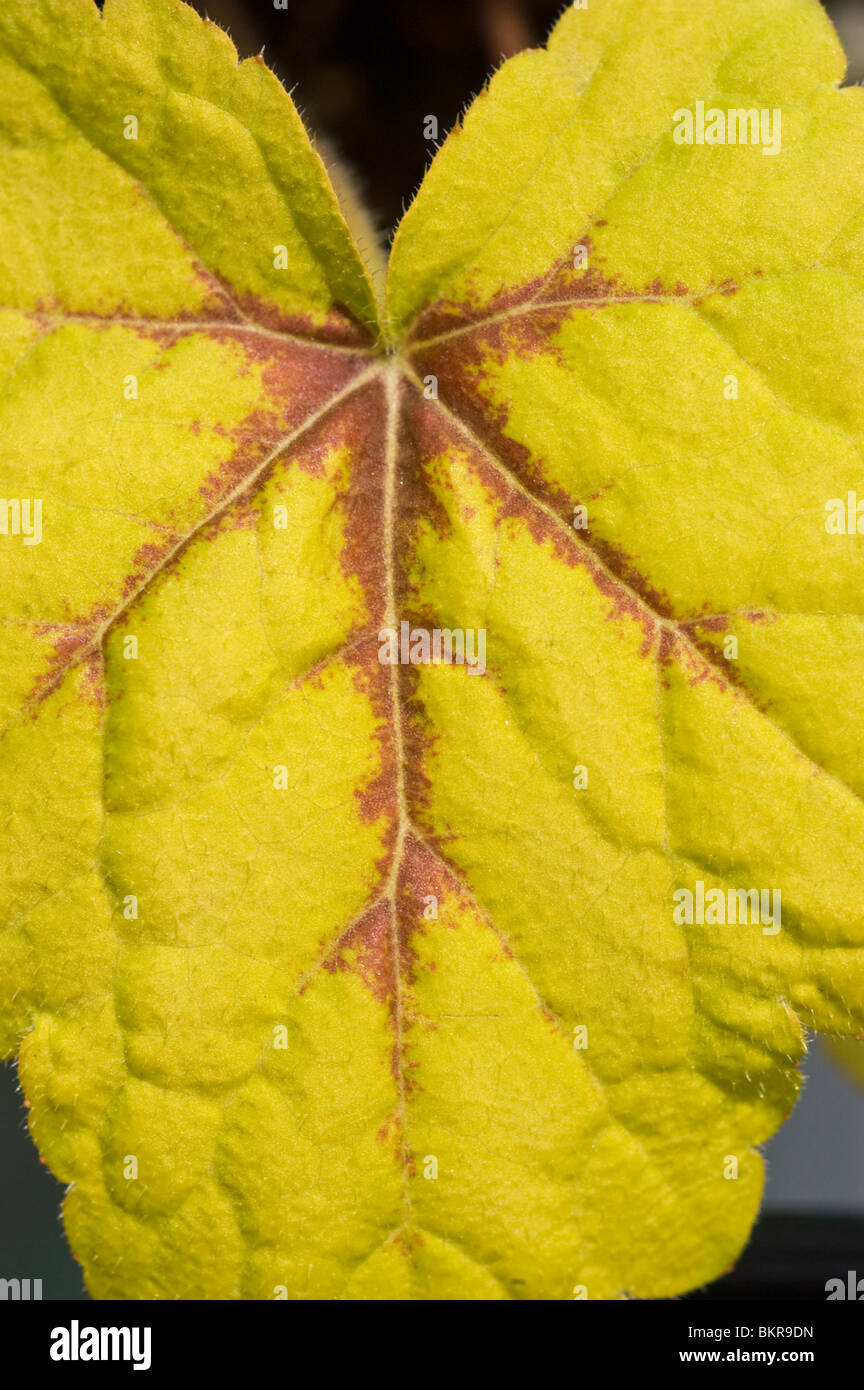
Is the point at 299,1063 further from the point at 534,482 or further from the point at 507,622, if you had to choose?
the point at 534,482

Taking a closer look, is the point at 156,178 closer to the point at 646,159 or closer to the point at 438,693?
the point at 646,159

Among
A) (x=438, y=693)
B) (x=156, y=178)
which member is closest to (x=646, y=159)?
(x=156, y=178)

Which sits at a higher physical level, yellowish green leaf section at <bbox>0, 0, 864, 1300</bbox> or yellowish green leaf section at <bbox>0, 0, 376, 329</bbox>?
yellowish green leaf section at <bbox>0, 0, 376, 329</bbox>

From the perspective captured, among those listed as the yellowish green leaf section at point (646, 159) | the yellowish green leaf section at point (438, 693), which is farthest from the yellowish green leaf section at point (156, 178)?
the yellowish green leaf section at point (646, 159)

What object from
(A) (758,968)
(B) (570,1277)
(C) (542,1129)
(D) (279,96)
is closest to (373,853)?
(C) (542,1129)

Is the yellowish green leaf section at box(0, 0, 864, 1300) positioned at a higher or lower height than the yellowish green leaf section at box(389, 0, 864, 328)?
lower

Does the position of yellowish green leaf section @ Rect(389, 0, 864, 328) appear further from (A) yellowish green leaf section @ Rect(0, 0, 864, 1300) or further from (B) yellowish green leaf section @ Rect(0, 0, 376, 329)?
(B) yellowish green leaf section @ Rect(0, 0, 376, 329)

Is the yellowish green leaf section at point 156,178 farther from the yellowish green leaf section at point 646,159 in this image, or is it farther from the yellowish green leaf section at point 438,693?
the yellowish green leaf section at point 646,159

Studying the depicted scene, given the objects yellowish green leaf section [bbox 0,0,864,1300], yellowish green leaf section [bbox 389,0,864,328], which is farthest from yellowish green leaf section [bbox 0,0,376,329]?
yellowish green leaf section [bbox 389,0,864,328]
